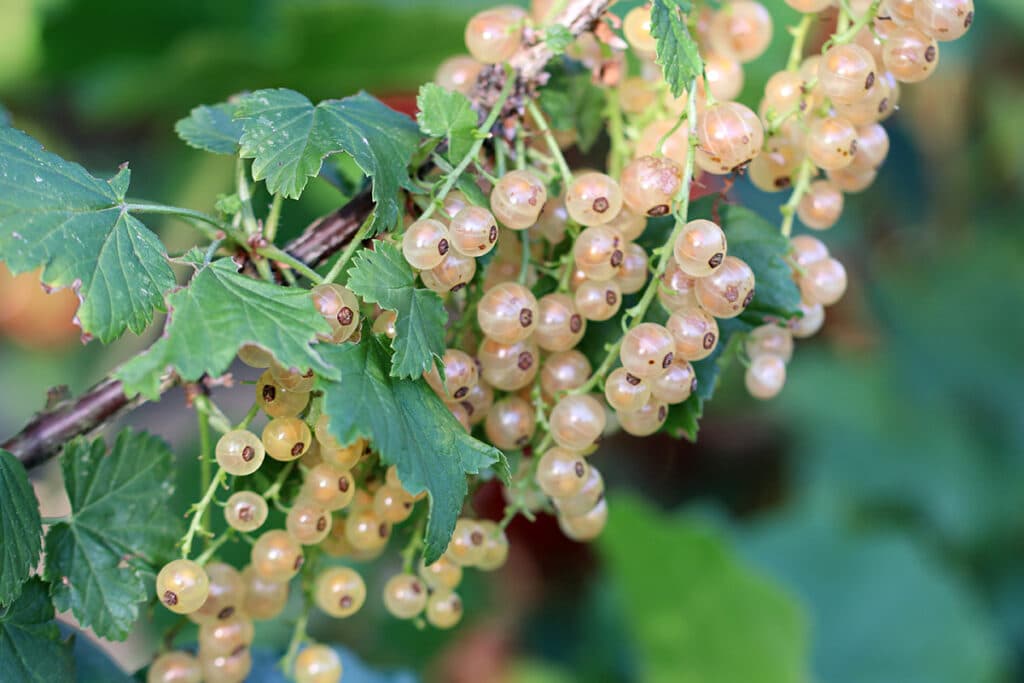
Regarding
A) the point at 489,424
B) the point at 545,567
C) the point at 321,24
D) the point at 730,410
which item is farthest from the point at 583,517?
the point at 730,410

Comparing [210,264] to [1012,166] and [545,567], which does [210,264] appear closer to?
[545,567]

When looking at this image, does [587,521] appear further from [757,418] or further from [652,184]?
[757,418]

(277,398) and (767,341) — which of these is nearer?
(277,398)

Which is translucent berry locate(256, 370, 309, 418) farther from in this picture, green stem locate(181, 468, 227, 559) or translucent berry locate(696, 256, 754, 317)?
translucent berry locate(696, 256, 754, 317)

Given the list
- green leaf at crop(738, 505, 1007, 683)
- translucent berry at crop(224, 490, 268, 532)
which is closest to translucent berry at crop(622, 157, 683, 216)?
translucent berry at crop(224, 490, 268, 532)

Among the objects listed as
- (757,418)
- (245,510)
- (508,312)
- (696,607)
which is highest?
(508,312)

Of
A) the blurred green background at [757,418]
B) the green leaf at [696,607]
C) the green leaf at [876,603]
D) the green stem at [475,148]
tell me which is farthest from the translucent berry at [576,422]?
the green leaf at [876,603]

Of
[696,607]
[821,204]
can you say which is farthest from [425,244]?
[696,607]
